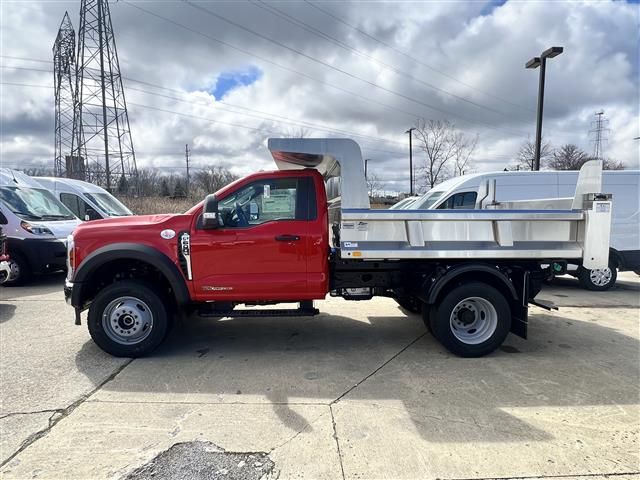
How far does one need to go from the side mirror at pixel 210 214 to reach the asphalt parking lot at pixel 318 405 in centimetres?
151

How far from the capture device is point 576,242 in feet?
15.1

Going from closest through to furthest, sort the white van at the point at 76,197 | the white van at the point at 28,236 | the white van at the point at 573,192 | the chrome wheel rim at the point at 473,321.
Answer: the chrome wheel rim at the point at 473,321 → the white van at the point at 573,192 → the white van at the point at 28,236 → the white van at the point at 76,197

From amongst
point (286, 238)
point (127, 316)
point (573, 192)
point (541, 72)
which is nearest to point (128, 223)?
point (127, 316)

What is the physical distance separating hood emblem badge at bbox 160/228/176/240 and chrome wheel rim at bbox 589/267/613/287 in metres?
7.86

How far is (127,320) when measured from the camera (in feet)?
14.9

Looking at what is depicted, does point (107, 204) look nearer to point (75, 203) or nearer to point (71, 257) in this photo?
point (75, 203)

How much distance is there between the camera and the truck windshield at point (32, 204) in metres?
8.68

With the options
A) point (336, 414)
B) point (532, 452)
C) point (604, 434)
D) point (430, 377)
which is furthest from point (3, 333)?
point (604, 434)

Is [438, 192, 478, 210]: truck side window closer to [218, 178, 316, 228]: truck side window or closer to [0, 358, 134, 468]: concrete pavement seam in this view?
[218, 178, 316, 228]: truck side window

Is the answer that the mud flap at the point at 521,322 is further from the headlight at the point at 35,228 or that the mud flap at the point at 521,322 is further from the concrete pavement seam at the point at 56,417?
the headlight at the point at 35,228

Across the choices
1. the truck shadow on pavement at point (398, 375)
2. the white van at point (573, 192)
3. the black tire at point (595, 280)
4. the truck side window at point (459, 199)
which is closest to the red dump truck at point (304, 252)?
the truck shadow on pavement at point (398, 375)

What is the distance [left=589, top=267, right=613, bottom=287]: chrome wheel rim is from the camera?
26.1 feet

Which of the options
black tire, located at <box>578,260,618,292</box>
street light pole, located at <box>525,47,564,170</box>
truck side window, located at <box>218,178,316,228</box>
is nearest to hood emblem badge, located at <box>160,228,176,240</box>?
truck side window, located at <box>218,178,316,228</box>

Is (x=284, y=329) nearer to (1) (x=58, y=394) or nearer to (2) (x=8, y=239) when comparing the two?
(1) (x=58, y=394)
